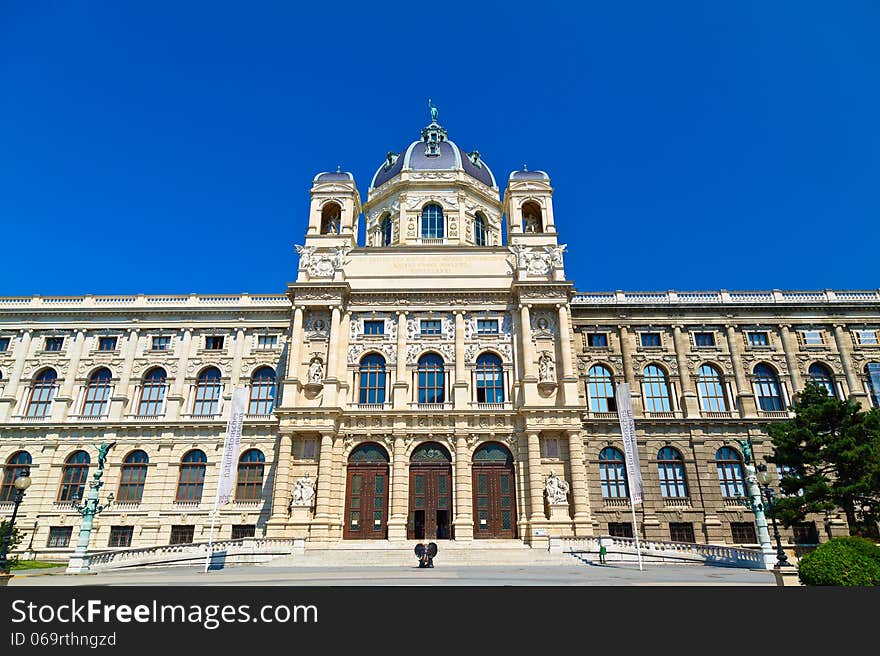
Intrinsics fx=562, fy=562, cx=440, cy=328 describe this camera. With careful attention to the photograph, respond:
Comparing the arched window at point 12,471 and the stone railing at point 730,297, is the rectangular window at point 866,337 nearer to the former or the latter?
the stone railing at point 730,297

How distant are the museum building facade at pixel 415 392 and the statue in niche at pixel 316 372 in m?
0.16

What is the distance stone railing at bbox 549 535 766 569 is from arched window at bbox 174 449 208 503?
971 inches

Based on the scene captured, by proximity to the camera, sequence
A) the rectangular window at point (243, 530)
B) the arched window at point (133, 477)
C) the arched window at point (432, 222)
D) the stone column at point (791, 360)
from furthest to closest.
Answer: the arched window at point (432, 222) < the stone column at point (791, 360) < the arched window at point (133, 477) < the rectangular window at point (243, 530)

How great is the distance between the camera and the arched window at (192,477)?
3953 cm

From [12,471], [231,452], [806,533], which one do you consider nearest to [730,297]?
[806,533]

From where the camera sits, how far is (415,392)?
128ft

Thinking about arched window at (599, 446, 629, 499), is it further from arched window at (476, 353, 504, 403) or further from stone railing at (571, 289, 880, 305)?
stone railing at (571, 289, 880, 305)

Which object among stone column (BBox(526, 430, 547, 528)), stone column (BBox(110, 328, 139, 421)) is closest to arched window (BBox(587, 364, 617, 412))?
stone column (BBox(526, 430, 547, 528))

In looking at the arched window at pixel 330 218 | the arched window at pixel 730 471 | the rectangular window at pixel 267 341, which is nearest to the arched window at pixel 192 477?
the rectangular window at pixel 267 341

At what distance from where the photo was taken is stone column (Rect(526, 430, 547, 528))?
34.3m
